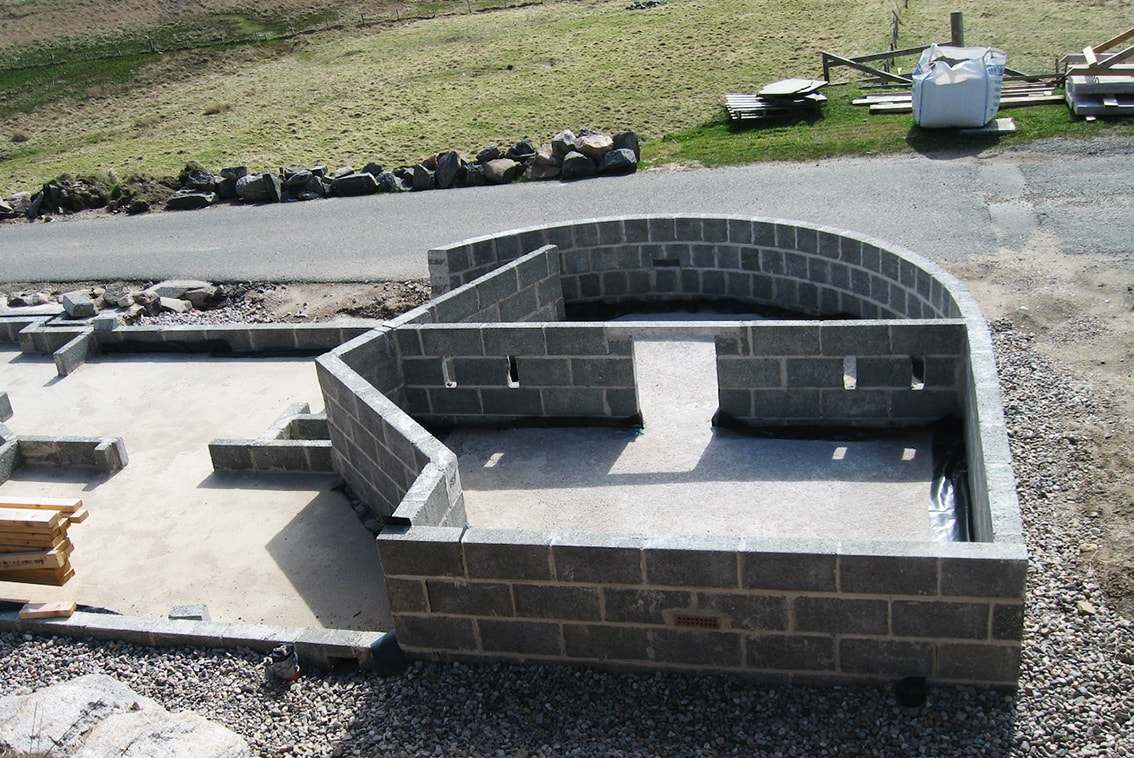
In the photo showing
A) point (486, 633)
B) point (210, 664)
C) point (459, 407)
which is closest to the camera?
point (486, 633)

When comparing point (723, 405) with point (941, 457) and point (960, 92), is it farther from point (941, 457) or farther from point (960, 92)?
point (960, 92)

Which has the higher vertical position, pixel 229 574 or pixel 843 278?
pixel 843 278

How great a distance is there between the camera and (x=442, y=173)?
2234 cm

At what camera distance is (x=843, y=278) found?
12.9m

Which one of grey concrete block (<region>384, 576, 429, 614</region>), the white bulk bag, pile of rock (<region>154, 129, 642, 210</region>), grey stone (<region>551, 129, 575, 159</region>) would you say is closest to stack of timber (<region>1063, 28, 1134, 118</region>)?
A: the white bulk bag

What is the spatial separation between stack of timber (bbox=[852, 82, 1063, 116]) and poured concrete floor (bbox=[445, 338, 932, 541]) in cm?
1307

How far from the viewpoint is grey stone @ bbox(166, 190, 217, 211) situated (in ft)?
76.9

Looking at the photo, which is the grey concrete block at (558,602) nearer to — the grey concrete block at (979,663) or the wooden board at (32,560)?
the grey concrete block at (979,663)

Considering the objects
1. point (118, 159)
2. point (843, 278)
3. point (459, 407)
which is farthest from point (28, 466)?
point (118, 159)

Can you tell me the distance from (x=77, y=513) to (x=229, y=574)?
1.40 metres

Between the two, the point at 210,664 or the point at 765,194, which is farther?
the point at 765,194

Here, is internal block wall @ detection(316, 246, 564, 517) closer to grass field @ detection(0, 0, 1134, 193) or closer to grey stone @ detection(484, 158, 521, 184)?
grey stone @ detection(484, 158, 521, 184)

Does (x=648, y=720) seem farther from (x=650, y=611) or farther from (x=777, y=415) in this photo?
(x=777, y=415)

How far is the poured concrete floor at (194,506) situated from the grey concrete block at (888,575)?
4008 millimetres
